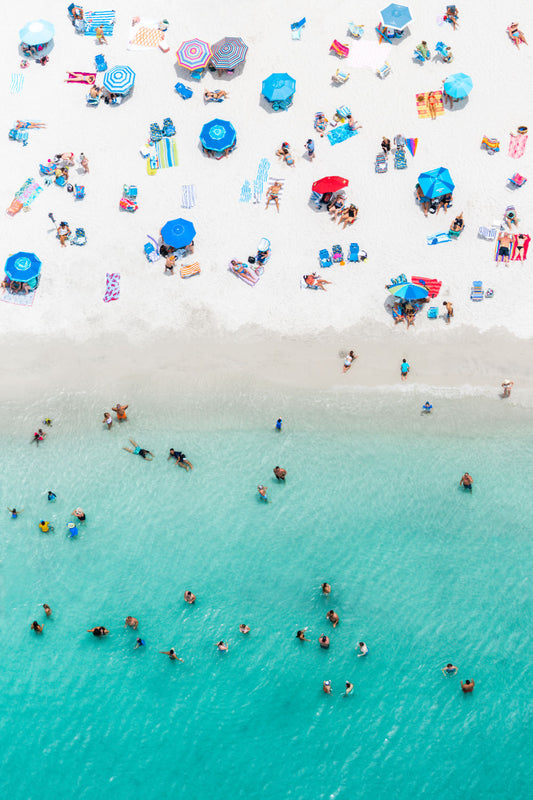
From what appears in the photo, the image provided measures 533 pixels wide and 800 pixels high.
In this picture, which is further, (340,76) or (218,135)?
(340,76)

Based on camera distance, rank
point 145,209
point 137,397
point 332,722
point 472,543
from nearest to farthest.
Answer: point 332,722 < point 472,543 < point 137,397 < point 145,209

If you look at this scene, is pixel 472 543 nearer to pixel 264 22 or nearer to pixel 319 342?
pixel 319 342

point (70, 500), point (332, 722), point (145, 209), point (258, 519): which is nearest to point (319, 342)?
point (258, 519)

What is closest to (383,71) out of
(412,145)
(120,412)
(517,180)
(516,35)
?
(412,145)

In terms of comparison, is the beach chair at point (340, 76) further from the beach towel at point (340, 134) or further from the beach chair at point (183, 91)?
the beach chair at point (183, 91)

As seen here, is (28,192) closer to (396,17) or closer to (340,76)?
(340,76)
